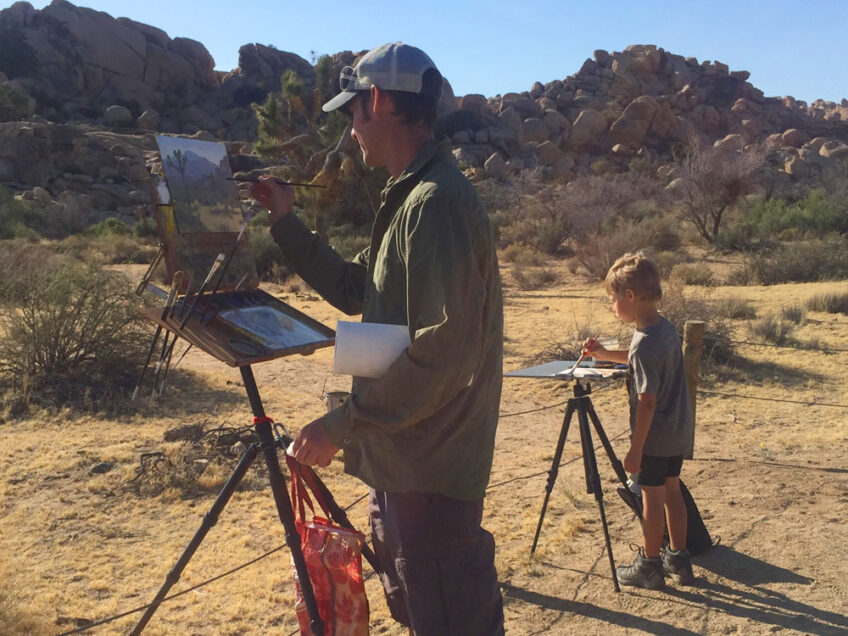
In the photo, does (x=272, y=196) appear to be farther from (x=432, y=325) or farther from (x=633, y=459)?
(x=633, y=459)

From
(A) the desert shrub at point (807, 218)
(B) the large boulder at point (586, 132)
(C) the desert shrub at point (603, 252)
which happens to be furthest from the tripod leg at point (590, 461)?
(B) the large boulder at point (586, 132)

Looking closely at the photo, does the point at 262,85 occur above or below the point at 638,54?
below

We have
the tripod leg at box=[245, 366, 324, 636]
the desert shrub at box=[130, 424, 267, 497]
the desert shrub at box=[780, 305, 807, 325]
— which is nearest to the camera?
the tripod leg at box=[245, 366, 324, 636]

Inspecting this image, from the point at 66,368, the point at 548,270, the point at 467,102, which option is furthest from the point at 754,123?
the point at 66,368

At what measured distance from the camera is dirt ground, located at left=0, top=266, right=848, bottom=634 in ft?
10.6

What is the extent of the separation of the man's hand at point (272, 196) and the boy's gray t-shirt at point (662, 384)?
1.58 metres

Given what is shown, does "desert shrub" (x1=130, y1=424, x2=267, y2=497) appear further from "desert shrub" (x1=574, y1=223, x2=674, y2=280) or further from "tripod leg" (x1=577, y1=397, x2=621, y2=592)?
"desert shrub" (x1=574, y1=223, x2=674, y2=280)

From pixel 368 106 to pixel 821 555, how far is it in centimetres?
313

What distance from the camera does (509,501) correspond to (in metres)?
4.68

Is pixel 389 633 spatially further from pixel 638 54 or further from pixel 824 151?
pixel 638 54

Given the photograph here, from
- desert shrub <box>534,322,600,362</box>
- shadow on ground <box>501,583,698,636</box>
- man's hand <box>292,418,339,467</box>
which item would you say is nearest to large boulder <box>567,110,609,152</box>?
desert shrub <box>534,322,600,362</box>

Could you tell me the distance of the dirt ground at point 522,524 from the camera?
3217 mm

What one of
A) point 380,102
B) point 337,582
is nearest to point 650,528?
point 337,582

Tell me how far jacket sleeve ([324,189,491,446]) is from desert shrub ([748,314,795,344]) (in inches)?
326
